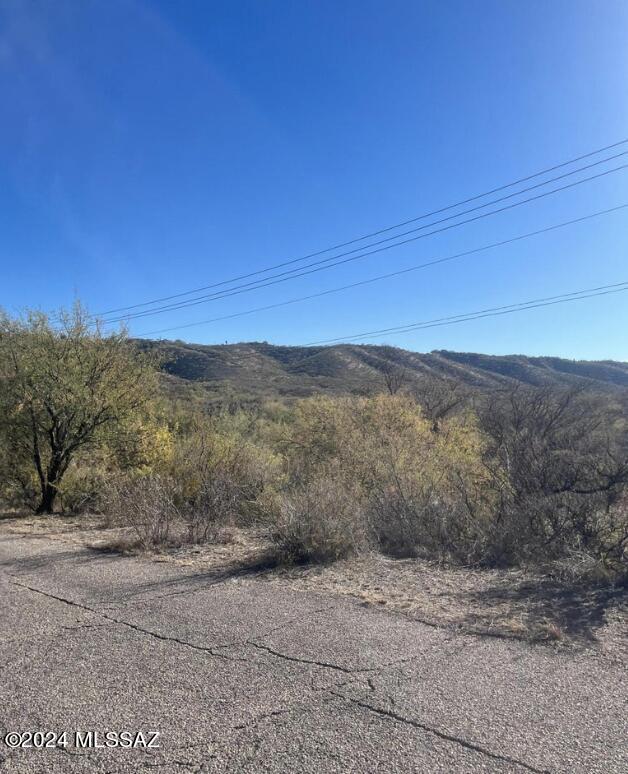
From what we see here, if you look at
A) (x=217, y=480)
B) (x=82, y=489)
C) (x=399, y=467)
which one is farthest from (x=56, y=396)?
(x=399, y=467)

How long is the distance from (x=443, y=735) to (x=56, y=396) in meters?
13.0

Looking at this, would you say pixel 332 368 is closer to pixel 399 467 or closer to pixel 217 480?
pixel 399 467

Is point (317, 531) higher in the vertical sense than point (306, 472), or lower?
lower

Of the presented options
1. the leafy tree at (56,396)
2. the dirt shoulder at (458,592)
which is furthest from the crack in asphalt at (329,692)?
the leafy tree at (56,396)

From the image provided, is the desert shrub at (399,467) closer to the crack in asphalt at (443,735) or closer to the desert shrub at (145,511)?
the desert shrub at (145,511)

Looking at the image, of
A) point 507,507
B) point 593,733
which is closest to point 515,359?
point 507,507

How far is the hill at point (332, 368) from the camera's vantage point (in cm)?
6112

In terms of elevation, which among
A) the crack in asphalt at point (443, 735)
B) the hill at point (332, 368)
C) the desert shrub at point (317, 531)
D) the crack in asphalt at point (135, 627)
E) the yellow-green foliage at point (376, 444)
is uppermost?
Result: the hill at point (332, 368)

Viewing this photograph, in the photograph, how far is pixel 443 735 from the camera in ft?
10.8

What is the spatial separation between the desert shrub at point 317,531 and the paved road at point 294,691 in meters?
1.97

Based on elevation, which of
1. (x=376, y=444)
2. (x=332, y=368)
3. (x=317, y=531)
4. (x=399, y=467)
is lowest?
(x=317, y=531)

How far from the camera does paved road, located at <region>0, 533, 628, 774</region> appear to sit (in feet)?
10.2

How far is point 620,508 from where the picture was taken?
7.92m

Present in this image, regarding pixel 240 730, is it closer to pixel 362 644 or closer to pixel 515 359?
pixel 362 644
